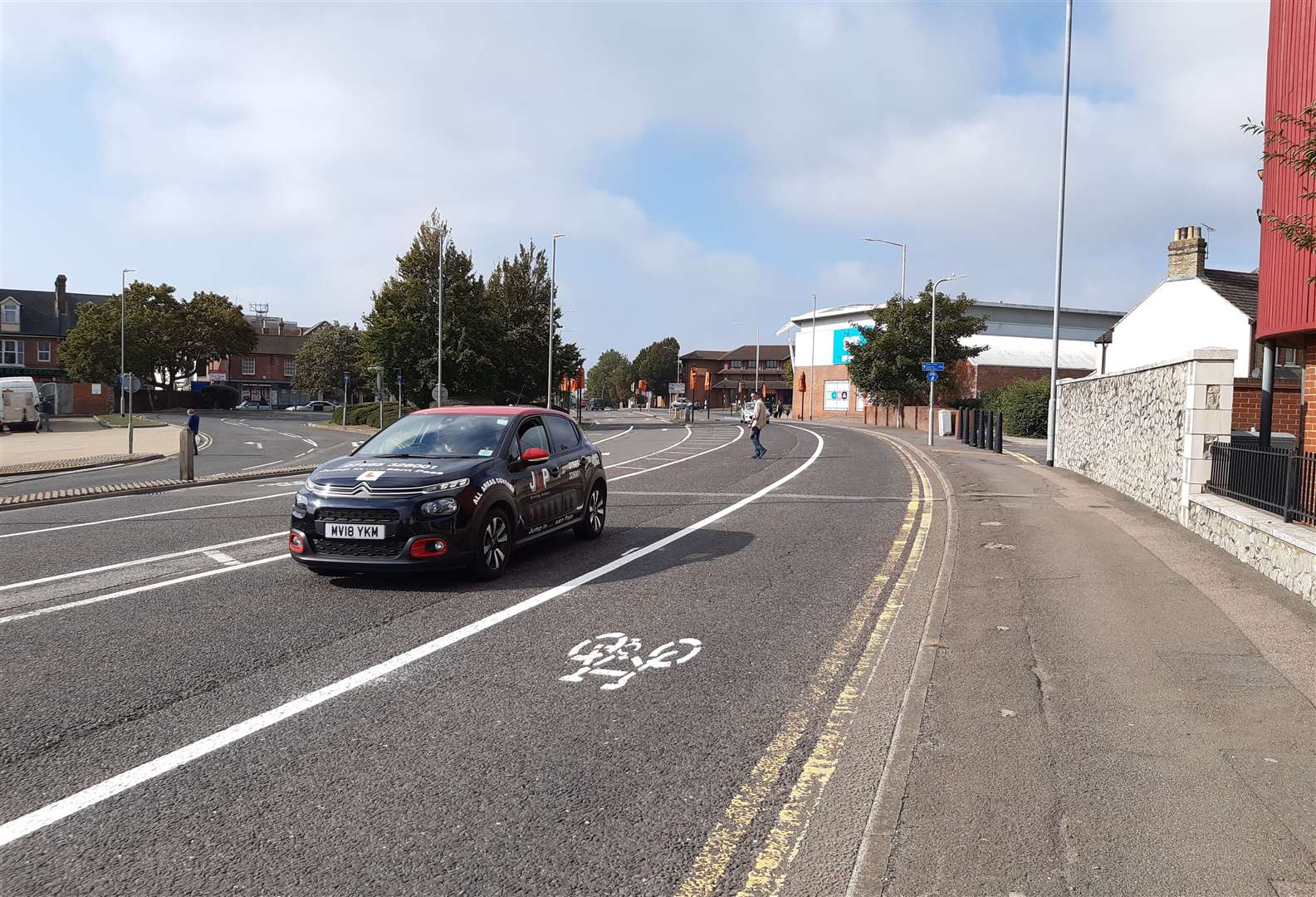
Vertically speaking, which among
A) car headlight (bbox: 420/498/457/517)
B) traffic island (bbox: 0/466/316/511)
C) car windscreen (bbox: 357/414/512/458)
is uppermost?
car windscreen (bbox: 357/414/512/458)

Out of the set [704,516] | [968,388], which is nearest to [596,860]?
[704,516]

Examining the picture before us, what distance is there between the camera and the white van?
45.3 m

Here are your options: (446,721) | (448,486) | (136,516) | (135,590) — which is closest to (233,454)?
(136,516)

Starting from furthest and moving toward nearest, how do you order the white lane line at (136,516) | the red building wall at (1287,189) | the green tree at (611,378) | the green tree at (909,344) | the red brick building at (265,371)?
the green tree at (611,378) → the red brick building at (265,371) → the green tree at (909,344) → the red building wall at (1287,189) → the white lane line at (136,516)

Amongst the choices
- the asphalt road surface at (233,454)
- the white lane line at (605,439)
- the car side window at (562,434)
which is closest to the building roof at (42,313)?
the asphalt road surface at (233,454)

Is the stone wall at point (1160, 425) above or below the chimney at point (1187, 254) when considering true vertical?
below

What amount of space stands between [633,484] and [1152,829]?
1481 centimetres

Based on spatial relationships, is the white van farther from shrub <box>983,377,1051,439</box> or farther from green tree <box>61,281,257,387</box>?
shrub <box>983,377,1051,439</box>

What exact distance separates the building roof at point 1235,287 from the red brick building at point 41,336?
76569mm

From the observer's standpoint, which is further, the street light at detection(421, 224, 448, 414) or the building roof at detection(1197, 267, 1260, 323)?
the street light at detection(421, 224, 448, 414)

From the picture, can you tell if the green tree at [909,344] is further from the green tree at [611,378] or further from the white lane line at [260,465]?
the green tree at [611,378]

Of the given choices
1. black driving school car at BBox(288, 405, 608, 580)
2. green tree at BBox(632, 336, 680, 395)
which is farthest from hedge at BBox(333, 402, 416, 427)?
green tree at BBox(632, 336, 680, 395)

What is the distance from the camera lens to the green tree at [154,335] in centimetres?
7381

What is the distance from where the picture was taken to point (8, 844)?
3.42 metres
